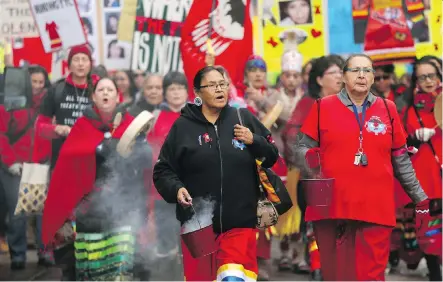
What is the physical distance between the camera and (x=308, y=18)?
11.9m

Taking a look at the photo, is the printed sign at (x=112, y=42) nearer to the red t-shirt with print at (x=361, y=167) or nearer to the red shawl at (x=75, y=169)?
the red shawl at (x=75, y=169)

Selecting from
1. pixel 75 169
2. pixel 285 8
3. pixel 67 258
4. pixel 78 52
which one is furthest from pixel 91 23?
pixel 67 258

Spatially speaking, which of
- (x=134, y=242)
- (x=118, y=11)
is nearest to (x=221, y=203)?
(x=134, y=242)

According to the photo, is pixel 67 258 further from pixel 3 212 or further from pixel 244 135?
pixel 244 135

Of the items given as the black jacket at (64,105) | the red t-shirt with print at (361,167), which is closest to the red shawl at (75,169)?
the black jacket at (64,105)

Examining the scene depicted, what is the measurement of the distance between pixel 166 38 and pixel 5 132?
6.18 ft

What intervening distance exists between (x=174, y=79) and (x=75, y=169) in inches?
58.6

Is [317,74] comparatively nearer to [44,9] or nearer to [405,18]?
[405,18]

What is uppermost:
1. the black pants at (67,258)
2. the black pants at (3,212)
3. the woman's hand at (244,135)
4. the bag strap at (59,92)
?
the bag strap at (59,92)

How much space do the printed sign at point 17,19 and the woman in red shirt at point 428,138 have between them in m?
3.91

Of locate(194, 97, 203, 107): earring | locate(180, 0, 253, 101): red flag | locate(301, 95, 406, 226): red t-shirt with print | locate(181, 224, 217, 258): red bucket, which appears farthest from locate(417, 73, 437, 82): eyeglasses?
locate(181, 224, 217, 258): red bucket

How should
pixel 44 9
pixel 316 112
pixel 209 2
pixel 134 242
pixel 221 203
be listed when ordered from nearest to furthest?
pixel 221 203, pixel 316 112, pixel 134 242, pixel 209 2, pixel 44 9

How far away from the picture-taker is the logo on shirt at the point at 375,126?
27.0 ft

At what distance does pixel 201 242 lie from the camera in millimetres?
7777
